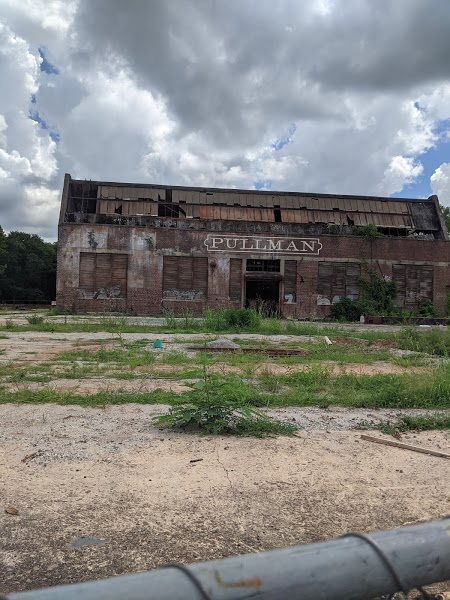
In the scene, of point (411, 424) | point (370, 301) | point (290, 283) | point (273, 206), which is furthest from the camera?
point (273, 206)

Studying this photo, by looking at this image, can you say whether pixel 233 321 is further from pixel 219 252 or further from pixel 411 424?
pixel 411 424

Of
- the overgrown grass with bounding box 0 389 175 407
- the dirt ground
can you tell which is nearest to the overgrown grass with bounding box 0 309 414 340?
the overgrown grass with bounding box 0 389 175 407

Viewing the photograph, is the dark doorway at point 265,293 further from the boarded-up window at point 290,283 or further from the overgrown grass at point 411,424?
the overgrown grass at point 411,424

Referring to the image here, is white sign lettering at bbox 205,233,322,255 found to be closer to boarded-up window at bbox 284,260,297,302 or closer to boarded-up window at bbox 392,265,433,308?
boarded-up window at bbox 284,260,297,302

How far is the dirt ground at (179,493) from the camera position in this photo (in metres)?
2.10

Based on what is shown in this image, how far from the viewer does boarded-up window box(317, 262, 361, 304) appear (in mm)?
24719

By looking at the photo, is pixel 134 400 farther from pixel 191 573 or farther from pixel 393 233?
pixel 393 233

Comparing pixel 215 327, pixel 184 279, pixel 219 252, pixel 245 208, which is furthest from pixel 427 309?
pixel 215 327

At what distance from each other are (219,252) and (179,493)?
22020mm

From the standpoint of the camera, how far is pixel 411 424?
422 cm

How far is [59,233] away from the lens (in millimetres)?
23672

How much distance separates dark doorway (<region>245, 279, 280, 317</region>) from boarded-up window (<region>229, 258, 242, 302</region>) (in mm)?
711

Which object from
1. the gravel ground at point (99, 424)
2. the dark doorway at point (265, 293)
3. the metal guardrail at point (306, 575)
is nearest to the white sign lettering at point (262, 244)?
the dark doorway at point (265, 293)

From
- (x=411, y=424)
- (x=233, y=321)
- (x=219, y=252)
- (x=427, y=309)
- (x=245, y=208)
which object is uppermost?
(x=245, y=208)
